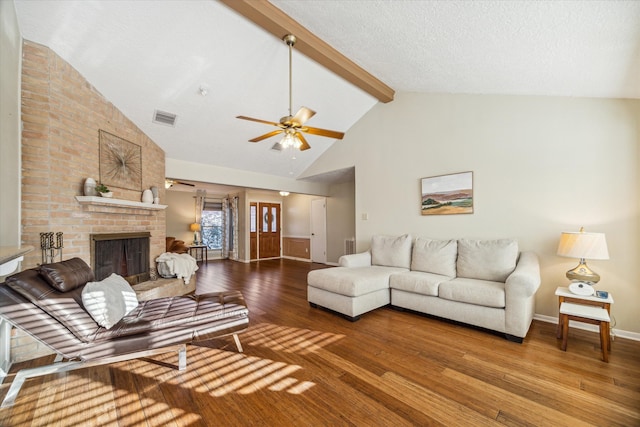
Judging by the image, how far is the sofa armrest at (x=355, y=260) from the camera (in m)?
4.01

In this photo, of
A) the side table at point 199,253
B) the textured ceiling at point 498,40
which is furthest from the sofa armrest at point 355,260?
the side table at point 199,253

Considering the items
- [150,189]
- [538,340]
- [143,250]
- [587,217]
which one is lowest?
[538,340]

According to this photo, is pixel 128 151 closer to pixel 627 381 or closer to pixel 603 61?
pixel 603 61

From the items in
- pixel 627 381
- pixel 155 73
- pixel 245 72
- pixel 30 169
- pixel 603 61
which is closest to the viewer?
pixel 627 381

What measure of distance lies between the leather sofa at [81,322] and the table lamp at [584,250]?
3162mm

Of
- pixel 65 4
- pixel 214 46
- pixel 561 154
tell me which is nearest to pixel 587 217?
pixel 561 154

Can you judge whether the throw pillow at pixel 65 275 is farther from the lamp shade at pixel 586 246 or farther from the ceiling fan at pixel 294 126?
the lamp shade at pixel 586 246

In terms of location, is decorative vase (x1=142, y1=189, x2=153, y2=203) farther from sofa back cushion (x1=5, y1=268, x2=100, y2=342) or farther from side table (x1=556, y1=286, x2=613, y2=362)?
side table (x1=556, y1=286, x2=613, y2=362)

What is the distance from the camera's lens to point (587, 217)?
2.93 metres

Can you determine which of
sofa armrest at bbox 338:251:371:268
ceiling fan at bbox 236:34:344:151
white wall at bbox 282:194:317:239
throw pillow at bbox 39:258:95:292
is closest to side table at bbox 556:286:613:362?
sofa armrest at bbox 338:251:371:268

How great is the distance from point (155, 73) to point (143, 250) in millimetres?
2526

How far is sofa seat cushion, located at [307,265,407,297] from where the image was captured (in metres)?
3.17

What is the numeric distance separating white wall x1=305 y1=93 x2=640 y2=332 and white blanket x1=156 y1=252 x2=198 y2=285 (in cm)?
324

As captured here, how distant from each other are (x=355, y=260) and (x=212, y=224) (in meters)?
6.65
